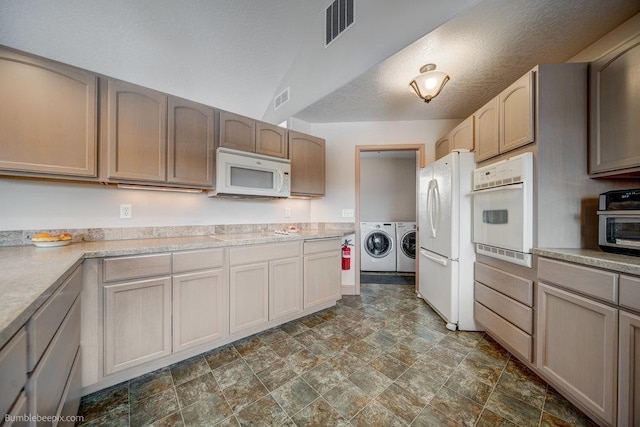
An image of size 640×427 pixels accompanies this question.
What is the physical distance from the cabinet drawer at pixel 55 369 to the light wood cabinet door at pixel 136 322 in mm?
177

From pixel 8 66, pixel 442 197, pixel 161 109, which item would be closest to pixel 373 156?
pixel 442 197

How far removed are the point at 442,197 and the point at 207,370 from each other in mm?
2544

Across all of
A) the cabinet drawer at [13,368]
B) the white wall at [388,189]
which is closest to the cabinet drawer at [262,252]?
the cabinet drawer at [13,368]

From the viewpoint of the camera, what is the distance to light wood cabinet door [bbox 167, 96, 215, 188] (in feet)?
6.19

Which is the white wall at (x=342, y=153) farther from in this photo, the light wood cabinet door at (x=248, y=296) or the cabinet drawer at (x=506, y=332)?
the cabinet drawer at (x=506, y=332)

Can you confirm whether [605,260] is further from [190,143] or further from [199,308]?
[190,143]

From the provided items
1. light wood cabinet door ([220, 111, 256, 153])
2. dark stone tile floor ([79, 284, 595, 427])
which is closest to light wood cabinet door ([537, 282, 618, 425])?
dark stone tile floor ([79, 284, 595, 427])

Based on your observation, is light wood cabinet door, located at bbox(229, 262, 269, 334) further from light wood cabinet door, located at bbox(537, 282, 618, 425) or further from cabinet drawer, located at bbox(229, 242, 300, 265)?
light wood cabinet door, located at bbox(537, 282, 618, 425)

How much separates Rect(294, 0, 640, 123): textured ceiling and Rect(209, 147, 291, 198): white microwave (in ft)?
3.09

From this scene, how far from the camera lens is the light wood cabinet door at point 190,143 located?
6.19ft

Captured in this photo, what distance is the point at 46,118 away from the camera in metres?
1.45

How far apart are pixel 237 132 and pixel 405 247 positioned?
3486mm

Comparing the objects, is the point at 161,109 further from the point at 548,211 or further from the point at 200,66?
the point at 548,211

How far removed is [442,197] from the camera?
2365mm
